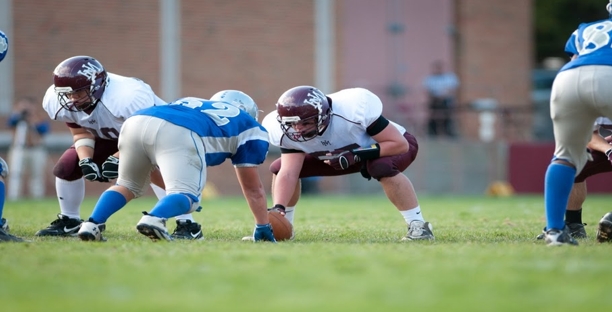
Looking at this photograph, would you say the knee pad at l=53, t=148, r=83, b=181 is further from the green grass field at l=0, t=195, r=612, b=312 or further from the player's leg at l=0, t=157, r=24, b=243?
the player's leg at l=0, t=157, r=24, b=243

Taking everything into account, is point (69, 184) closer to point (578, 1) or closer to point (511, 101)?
point (511, 101)

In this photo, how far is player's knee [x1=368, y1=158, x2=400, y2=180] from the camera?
703cm

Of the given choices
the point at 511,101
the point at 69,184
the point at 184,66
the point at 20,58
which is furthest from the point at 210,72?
the point at 69,184

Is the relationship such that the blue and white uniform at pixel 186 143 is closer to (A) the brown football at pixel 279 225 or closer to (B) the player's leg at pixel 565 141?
(A) the brown football at pixel 279 225

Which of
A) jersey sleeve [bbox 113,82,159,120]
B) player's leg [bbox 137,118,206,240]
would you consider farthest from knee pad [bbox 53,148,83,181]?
player's leg [bbox 137,118,206,240]

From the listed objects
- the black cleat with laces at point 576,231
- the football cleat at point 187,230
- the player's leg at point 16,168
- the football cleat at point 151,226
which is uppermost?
the football cleat at point 151,226

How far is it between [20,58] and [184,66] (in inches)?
136

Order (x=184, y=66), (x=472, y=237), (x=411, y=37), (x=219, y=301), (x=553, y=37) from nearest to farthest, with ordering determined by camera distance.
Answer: (x=219, y=301) → (x=472, y=237) → (x=184, y=66) → (x=411, y=37) → (x=553, y=37)

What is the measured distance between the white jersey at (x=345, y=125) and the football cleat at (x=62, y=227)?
72.0 inches

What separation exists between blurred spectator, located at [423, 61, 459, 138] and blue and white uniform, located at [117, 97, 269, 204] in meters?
13.5

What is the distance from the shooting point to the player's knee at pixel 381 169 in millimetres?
7027

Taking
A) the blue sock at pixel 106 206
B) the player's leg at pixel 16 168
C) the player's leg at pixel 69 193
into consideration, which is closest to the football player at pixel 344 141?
the blue sock at pixel 106 206

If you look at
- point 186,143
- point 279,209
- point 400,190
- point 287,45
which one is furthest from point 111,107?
point 287,45

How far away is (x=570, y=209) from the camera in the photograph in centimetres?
738
